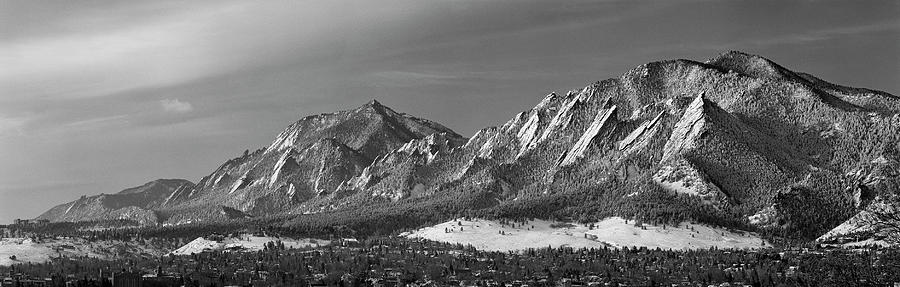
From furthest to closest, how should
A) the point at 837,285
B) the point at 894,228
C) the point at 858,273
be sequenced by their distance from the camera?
the point at 837,285, the point at 858,273, the point at 894,228

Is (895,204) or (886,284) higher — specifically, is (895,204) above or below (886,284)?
above

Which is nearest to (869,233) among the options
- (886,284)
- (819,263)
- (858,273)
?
(858,273)

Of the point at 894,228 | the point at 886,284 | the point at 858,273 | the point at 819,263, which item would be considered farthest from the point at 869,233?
the point at 819,263

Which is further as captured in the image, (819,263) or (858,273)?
(819,263)

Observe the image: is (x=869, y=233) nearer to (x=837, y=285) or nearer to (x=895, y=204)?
(x=895, y=204)

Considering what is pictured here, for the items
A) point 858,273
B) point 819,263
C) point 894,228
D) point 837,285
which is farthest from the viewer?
point 819,263

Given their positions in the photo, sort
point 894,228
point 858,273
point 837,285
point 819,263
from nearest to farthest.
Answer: point 894,228, point 858,273, point 837,285, point 819,263

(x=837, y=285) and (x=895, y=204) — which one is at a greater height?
(x=895, y=204)

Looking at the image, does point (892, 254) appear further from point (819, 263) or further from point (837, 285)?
point (819, 263)

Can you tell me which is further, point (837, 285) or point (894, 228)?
point (837, 285)
